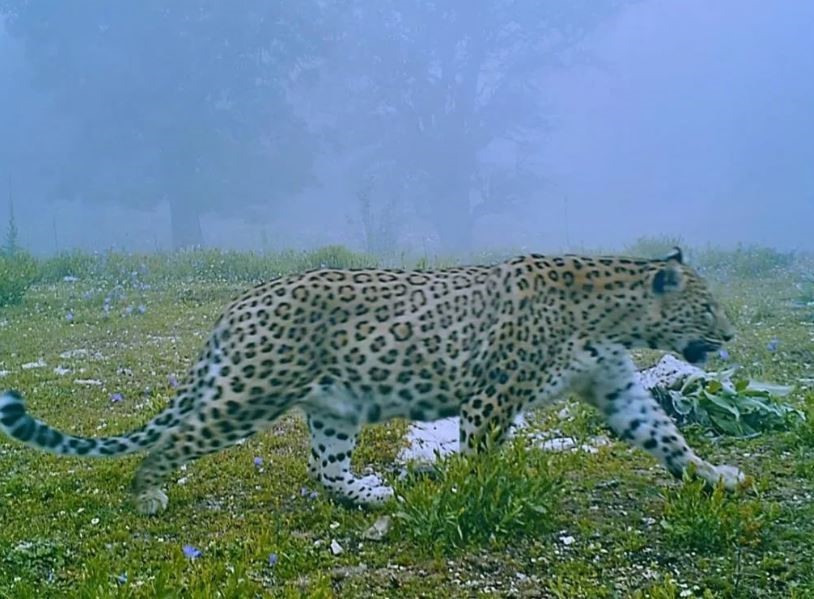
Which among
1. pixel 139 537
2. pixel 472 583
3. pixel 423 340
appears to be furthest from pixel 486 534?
pixel 139 537

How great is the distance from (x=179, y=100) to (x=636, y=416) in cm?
533

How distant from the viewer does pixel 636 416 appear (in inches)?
132

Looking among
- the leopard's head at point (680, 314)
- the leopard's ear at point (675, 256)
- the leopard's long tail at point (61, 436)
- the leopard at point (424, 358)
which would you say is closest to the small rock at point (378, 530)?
the leopard at point (424, 358)

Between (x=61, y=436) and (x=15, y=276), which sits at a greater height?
(x=15, y=276)

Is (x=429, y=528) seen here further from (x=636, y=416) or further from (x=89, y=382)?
(x=89, y=382)

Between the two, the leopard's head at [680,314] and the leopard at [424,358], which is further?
the leopard's head at [680,314]

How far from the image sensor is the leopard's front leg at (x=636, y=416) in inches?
129

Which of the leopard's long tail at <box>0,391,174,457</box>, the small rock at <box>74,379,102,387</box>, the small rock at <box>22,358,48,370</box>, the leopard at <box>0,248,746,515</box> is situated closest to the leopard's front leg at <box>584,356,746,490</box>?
the leopard at <box>0,248,746,515</box>

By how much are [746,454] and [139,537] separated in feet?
7.63

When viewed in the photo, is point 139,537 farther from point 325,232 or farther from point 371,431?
point 325,232

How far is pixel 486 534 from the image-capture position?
274 centimetres

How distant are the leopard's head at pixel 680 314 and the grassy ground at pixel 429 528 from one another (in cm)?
49

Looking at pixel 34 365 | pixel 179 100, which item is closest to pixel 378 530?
pixel 34 365

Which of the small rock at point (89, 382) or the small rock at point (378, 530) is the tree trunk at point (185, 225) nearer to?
the small rock at point (89, 382)
